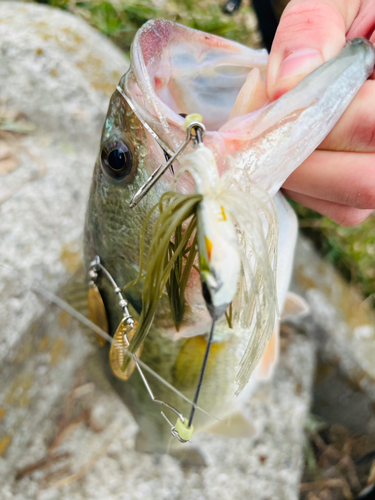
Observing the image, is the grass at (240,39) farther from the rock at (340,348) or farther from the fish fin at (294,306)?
the fish fin at (294,306)

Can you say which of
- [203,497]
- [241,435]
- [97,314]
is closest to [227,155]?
[97,314]

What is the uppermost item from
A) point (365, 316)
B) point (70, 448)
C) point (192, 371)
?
point (192, 371)

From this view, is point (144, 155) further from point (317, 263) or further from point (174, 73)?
point (317, 263)

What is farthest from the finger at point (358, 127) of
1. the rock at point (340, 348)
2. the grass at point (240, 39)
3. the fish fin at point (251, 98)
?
the grass at point (240, 39)

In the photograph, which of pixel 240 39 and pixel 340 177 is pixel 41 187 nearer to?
pixel 340 177

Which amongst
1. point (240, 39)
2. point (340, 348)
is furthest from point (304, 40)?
point (240, 39)

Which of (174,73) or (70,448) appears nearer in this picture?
(174,73)

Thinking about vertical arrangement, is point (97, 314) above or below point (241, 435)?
above
